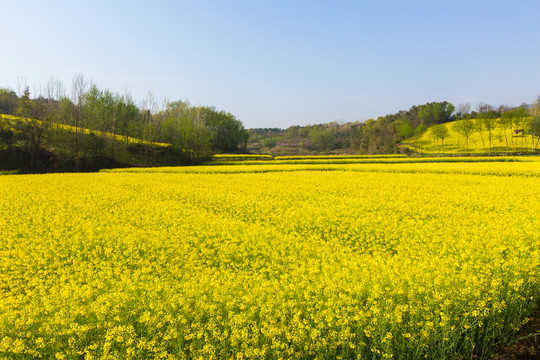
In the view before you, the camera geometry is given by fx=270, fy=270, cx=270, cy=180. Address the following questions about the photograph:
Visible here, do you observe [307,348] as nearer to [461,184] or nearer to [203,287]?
[203,287]

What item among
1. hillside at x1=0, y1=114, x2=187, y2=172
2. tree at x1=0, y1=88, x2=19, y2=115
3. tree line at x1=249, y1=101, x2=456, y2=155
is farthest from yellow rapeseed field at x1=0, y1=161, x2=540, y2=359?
tree at x1=0, y1=88, x2=19, y2=115

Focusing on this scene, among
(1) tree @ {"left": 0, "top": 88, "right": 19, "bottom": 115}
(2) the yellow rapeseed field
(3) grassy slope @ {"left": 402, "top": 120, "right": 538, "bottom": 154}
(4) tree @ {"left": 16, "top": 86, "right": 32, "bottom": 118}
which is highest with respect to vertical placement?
(1) tree @ {"left": 0, "top": 88, "right": 19, "bottom": 115}

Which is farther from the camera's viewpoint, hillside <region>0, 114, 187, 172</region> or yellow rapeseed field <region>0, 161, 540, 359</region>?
hillside <region>0, 114, 187, 172</region>

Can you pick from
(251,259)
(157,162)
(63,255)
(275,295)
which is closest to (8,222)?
(63,255)

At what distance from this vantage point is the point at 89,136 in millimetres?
41969

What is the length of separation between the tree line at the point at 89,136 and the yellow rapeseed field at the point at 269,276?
29171mm

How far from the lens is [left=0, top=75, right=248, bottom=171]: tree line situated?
36.9 m

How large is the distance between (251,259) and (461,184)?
16.7 m

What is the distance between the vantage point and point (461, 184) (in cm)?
1752

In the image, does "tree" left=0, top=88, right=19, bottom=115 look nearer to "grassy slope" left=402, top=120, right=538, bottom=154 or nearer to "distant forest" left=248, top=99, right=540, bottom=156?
"distant forest" left=248, top=99, right=540, bottom=156

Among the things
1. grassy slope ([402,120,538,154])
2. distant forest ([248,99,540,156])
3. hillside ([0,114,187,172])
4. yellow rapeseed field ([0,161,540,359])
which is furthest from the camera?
distant forest ([248,99,540,156])

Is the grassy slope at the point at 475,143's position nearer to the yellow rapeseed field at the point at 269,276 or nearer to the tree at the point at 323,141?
the tree at the point at 323,141

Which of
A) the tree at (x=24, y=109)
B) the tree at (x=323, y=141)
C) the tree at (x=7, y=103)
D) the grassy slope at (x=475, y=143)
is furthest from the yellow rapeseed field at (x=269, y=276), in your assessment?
the tree at (x=323, y=141)

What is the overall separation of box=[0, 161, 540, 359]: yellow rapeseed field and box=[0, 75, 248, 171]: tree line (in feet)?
95.7
